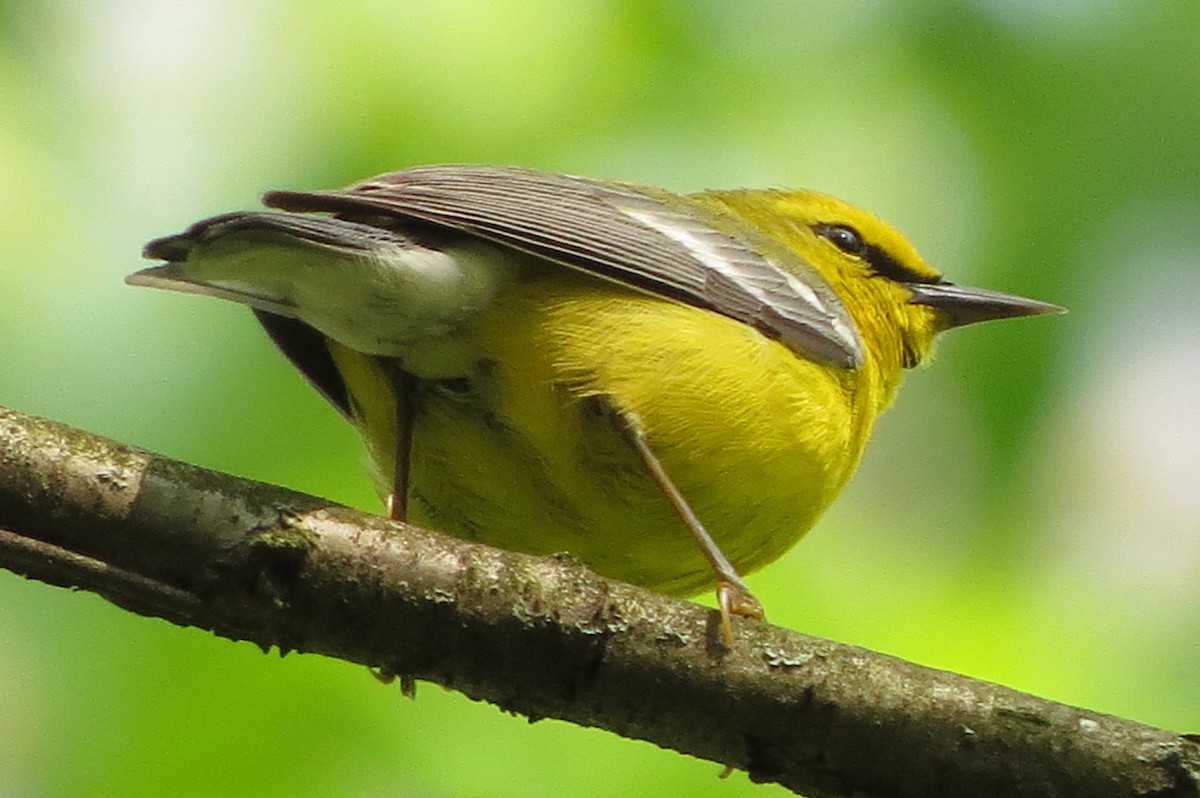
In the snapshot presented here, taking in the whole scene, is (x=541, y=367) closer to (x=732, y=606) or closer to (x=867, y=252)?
(x=732, y=606)

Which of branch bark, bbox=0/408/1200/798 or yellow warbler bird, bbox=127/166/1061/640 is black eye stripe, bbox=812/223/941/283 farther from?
branch bark, bbox=0/408/1200/798

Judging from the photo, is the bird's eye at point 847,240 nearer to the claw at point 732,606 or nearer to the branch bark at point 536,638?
the claw at point 732,606

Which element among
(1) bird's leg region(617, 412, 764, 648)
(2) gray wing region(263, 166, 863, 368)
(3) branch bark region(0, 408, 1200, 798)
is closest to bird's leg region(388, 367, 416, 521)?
(2) gray wing region(263, 166, 863, 368)

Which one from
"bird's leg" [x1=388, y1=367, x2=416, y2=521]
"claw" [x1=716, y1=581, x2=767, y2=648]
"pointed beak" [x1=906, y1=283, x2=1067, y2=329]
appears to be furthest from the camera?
"pointed beak" [x1=906, y1=283, x2=1067, y2=329]

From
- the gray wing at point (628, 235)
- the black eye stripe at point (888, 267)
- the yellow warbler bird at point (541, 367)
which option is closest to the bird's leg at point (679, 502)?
the yellow warbler bird at point (541, 367)

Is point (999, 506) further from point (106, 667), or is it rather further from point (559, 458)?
point (106, 667)

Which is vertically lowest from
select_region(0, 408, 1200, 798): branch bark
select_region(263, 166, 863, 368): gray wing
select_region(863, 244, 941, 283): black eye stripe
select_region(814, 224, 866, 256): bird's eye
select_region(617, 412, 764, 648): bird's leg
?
select_region(0, 408, 1200, 798): branch bark

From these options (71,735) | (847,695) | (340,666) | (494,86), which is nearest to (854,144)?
(494,86)

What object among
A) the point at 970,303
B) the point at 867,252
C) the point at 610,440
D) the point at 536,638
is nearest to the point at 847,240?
the point at 867,252
